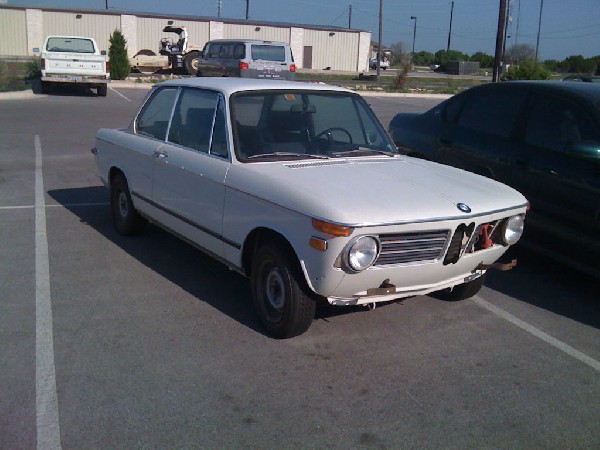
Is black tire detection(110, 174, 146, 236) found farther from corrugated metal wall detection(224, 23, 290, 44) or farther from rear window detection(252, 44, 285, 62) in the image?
corrugated metal wall detection(224, 23, 290, 44)

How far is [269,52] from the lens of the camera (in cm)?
2512

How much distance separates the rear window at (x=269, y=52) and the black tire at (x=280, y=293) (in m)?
21.1

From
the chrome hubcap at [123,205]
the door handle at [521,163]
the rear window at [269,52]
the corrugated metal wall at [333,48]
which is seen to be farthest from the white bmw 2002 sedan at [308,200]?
the corrugated metal wall at [333,48]

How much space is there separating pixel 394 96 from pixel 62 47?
48.9ft

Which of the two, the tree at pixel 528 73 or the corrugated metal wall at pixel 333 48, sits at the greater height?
the corrugated metal wall at pixel 333 48

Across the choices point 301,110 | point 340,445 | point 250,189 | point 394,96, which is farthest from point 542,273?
point 394,96

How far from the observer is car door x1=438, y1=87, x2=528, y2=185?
6.38 metres

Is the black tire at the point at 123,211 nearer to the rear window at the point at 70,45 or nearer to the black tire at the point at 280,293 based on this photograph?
the black tire at the point at 280,293

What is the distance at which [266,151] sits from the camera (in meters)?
5.09

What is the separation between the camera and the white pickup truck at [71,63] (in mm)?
21969

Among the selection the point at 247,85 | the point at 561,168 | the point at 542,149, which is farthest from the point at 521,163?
the point at 247,85

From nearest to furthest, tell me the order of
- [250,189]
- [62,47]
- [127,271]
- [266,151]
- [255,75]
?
[250,189] → [266,151] → [127,271] → [62,47] → [255,75]

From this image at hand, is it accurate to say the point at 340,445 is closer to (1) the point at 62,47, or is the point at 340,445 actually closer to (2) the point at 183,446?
(2) the point at 183,446

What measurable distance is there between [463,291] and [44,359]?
3121 millimetres
